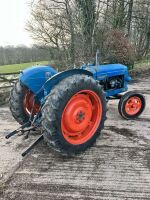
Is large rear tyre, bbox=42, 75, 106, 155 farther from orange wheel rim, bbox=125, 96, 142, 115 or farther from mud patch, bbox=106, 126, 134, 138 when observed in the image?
orange wheel rim, bbox=125, 96, 142, 115

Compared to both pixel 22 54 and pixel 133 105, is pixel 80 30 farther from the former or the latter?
pixel 133 105

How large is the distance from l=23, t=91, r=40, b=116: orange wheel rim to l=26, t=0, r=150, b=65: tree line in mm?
6298

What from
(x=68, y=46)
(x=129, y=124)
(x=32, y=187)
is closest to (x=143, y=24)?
(x=68, y=46)

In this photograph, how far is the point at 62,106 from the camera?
3064 mm

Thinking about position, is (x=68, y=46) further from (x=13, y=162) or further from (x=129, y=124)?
(x=13, y=162)

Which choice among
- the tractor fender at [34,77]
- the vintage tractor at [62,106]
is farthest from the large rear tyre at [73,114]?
the tractor fender at [34,77]

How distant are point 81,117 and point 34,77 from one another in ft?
3.03

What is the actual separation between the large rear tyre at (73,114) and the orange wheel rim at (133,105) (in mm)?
1420

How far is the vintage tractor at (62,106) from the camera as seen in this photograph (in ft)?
10.0

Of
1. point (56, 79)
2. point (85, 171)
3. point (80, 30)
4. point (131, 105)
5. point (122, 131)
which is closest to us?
point (85, 171)

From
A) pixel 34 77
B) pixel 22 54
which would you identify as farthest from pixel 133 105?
pixel 22 54

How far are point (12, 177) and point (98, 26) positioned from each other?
31.7ft

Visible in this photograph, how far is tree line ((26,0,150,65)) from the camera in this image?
10.8 meters

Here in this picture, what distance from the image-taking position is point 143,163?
317 centimetres
